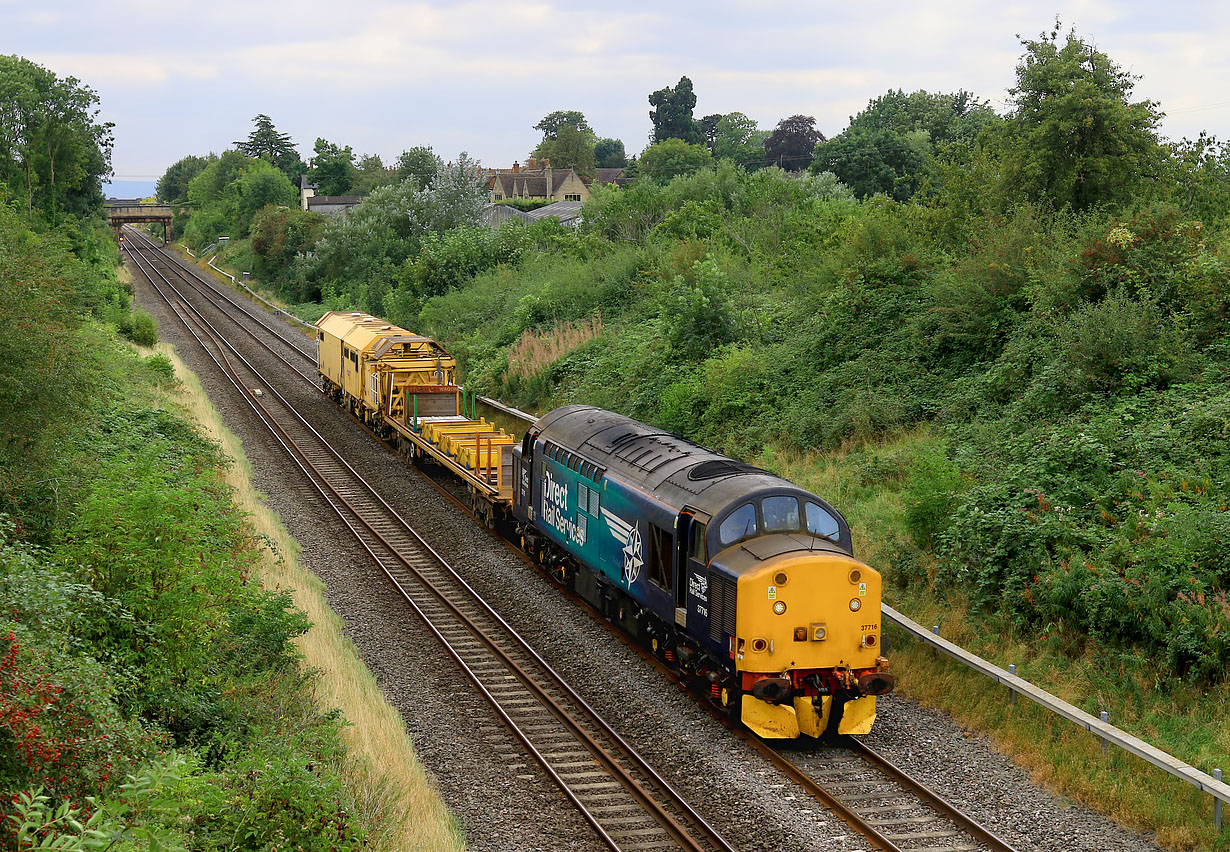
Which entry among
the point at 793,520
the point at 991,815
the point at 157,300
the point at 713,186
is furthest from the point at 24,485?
the point at 157,300

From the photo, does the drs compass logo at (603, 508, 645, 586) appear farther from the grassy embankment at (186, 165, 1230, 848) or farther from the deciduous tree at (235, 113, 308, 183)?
the deciduous tree at (235, 113, 308, 183)

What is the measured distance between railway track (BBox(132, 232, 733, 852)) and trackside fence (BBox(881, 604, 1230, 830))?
5.00 m

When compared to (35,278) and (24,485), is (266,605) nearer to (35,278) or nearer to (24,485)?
(24,485)

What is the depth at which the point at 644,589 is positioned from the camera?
16.8 metres

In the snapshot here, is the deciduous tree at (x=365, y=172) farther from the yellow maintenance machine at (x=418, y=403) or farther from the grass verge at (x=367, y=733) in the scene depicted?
the grass verge at (x=367, y=733)

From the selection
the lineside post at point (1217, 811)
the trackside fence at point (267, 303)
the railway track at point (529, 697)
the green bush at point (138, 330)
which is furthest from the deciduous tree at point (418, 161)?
the lineside post at point (1217, 811)

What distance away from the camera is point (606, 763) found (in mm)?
14070

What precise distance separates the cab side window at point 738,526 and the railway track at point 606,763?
2825 mm

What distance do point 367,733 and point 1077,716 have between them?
30.0 ft

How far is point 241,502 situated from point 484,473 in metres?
5.79

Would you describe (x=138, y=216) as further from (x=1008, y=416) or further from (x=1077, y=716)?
(x=1077, y=716)

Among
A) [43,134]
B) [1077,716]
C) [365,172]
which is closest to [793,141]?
[365,172]

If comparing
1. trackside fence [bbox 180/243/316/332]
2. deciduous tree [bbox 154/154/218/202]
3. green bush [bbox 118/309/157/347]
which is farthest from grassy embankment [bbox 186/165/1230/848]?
deciduous tree [bbox 154/154/218/202]

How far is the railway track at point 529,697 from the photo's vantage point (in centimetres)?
1248
